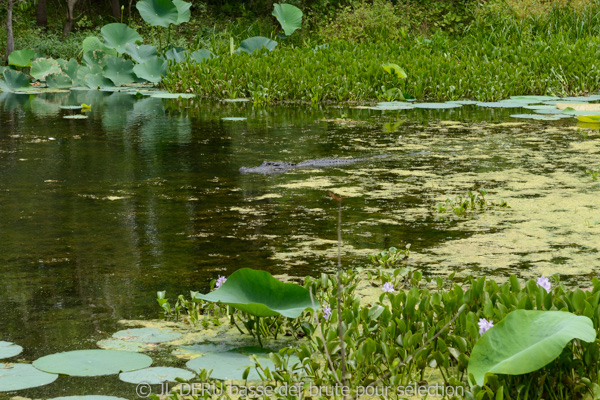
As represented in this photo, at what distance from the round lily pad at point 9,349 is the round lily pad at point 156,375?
0.41 metres

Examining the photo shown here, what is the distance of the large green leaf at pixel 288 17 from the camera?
14.7 meters

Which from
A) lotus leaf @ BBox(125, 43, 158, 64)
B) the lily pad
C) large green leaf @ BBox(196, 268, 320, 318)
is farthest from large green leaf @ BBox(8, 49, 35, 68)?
the lily pad

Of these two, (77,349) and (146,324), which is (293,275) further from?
(77,349)

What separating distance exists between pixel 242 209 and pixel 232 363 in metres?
2.21

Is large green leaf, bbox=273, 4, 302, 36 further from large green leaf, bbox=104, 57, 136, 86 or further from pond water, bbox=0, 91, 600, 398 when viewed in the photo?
pond water, bbox=0, 91, 600, 398

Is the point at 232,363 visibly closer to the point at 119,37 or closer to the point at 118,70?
the point at 118,70

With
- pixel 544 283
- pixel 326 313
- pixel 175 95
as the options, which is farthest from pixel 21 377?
pixel 175 95

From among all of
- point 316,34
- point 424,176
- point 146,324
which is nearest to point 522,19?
point 316,34

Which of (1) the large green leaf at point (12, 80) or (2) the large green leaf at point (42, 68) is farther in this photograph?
(2) the large green leaf at point (42, 68)

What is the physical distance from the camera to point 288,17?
1486cm

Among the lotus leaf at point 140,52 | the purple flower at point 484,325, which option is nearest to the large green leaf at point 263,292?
the purple flower at point 484,325

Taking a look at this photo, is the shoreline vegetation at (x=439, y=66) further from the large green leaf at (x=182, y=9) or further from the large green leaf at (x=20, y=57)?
the large green leaf at (x=20, y=57)

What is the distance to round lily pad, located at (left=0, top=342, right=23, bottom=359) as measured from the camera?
2.52 m

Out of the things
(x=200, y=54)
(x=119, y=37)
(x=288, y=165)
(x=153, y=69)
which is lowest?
(x=288, y=165)
